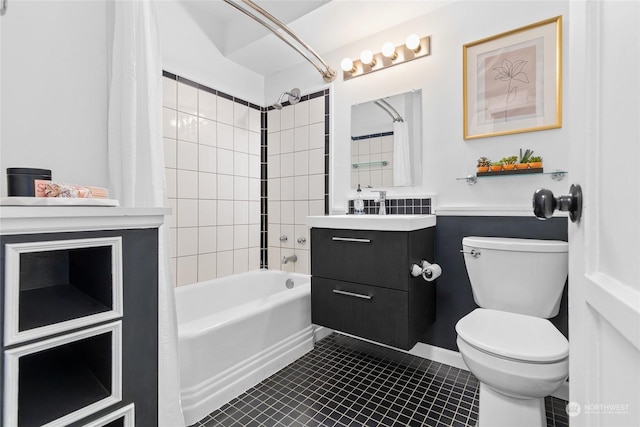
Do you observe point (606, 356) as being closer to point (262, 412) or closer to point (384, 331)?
point (384, 331)

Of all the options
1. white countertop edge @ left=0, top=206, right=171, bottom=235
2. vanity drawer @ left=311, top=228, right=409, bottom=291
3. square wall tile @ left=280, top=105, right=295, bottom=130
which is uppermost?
square wall tile @ left=280, top=105, right=295, bottom=130

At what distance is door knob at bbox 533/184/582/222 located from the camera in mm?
522

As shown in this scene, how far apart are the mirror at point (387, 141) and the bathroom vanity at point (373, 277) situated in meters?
0.45

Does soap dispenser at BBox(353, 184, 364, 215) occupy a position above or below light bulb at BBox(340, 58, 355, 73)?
below

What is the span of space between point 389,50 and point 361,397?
2.09 meters

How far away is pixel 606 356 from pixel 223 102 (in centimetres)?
267

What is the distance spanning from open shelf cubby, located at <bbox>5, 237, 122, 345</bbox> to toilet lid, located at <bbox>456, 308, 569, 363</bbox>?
1.26 meters

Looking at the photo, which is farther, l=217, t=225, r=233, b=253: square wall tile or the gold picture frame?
l=217, t=225, r=233, b=253: square wall tile

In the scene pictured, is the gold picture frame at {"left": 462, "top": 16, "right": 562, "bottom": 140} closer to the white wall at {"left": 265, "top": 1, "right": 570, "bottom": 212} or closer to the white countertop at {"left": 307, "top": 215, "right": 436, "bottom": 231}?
the white wall at {"left": 265, "top": 1, "right": 570, "bottom": 212}

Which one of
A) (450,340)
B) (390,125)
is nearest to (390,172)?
(390,125)

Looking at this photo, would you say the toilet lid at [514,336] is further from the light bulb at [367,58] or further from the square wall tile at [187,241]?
the square wall tile at [187,241]

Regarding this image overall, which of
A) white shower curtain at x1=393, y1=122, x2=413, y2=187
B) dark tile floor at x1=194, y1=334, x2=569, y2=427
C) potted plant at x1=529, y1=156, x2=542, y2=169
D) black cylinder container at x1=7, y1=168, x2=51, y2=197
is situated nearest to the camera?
black cylinder container at x1=7, y1=168, x2=51, y2=197

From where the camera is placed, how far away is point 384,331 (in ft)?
5.48

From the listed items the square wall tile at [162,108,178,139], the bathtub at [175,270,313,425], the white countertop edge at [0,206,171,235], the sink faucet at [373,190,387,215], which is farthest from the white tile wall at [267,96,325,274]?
the white countertop edge at [0,206,171,235]
